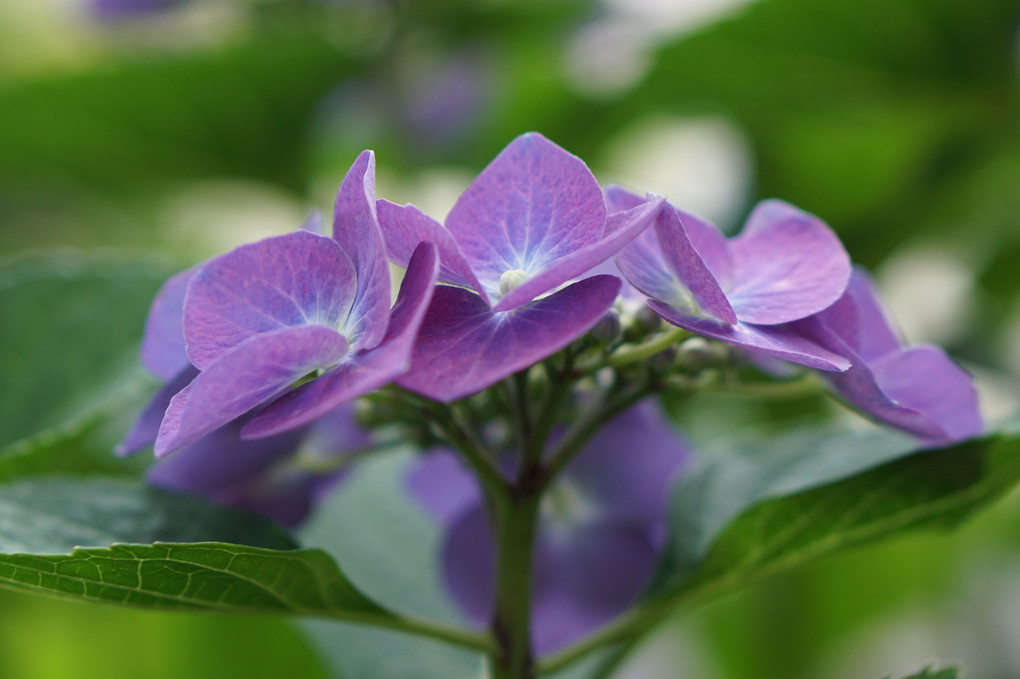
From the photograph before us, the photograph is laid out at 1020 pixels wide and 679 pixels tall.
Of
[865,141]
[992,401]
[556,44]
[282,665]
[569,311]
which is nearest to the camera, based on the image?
[569,311]

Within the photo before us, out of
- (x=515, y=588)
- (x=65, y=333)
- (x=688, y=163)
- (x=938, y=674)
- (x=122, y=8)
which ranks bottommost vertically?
(x=938, y=674)

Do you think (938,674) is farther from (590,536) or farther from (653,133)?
(653,133)

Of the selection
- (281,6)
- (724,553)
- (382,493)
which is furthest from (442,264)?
(281,6)

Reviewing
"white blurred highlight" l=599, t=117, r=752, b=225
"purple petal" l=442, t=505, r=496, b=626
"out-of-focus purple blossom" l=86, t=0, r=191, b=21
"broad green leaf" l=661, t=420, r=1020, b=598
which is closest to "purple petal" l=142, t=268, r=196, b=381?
"purple petal" l=442, t=505, r=496, b=626

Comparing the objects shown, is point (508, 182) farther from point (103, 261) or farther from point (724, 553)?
point (103, 261)

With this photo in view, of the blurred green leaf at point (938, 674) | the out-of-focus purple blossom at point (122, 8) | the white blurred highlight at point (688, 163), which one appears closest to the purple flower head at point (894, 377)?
the blurred green leaf at point (938, 674)

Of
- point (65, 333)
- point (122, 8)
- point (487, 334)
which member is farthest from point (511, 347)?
point (122, 8)

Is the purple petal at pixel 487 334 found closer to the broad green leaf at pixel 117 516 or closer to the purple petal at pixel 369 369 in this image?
the purple petal at pixel 369 369
